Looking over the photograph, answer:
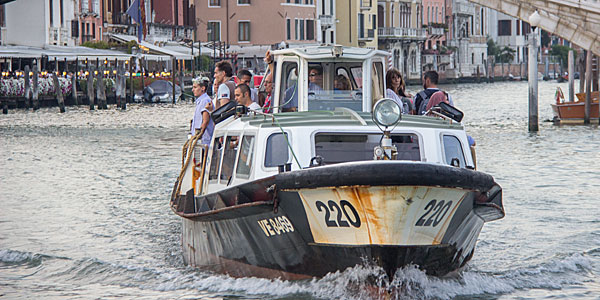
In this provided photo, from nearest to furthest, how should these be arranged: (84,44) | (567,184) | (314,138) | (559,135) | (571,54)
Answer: (314,138)
(567,184)
(559,135)
(571,54)
(84,44)

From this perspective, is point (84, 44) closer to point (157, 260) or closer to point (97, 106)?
point (97, 106)

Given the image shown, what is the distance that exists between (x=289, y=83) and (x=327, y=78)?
0.39m

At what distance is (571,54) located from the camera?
32.9m

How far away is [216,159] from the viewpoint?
1044 centimetres

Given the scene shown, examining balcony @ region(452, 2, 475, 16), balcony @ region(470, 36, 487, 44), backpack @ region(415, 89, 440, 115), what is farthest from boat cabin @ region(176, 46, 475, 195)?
balcony @ region(470, 36, 487, 44)

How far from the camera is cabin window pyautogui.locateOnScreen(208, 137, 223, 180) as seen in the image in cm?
1033

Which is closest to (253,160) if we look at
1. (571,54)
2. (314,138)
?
(314,138)

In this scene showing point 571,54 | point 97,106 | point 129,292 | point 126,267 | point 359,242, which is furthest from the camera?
point 97,106

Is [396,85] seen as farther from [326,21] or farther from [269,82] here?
[326,21]

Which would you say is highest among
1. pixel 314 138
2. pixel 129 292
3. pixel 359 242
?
pixel 314 138

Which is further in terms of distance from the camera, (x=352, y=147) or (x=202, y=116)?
(x=202, y=116)

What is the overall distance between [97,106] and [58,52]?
2.80 m

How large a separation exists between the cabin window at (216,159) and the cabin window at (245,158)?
627 mm

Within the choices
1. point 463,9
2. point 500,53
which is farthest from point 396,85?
point 500,53
